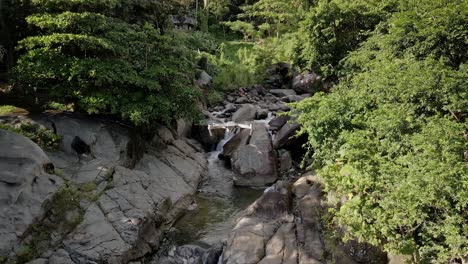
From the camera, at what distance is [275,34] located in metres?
35.4

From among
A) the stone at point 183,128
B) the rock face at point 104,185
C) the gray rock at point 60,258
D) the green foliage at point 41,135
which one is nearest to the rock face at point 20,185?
the rock face at point 104,185

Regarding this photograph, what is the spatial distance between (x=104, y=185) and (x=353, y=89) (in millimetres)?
8738

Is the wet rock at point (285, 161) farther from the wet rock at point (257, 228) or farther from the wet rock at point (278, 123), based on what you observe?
the wet rock at point (257, 228)

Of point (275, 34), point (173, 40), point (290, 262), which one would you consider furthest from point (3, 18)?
point (275, 34)

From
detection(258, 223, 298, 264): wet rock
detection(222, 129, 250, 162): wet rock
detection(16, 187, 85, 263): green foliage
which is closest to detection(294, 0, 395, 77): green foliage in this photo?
detection(222, 129, 250, 162): wet rock

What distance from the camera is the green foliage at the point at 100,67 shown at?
12.6 metres

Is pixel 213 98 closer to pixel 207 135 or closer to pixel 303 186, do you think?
pixel 207 135

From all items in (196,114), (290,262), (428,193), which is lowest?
(290,262)

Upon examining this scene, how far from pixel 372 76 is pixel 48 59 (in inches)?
431

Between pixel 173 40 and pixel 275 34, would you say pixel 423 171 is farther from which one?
pixel 275 34

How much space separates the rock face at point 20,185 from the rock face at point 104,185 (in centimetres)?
2

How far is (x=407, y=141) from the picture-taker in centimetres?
873

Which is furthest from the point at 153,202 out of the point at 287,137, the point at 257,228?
the point at 287,137

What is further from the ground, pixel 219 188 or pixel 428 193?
pixel 428 193
